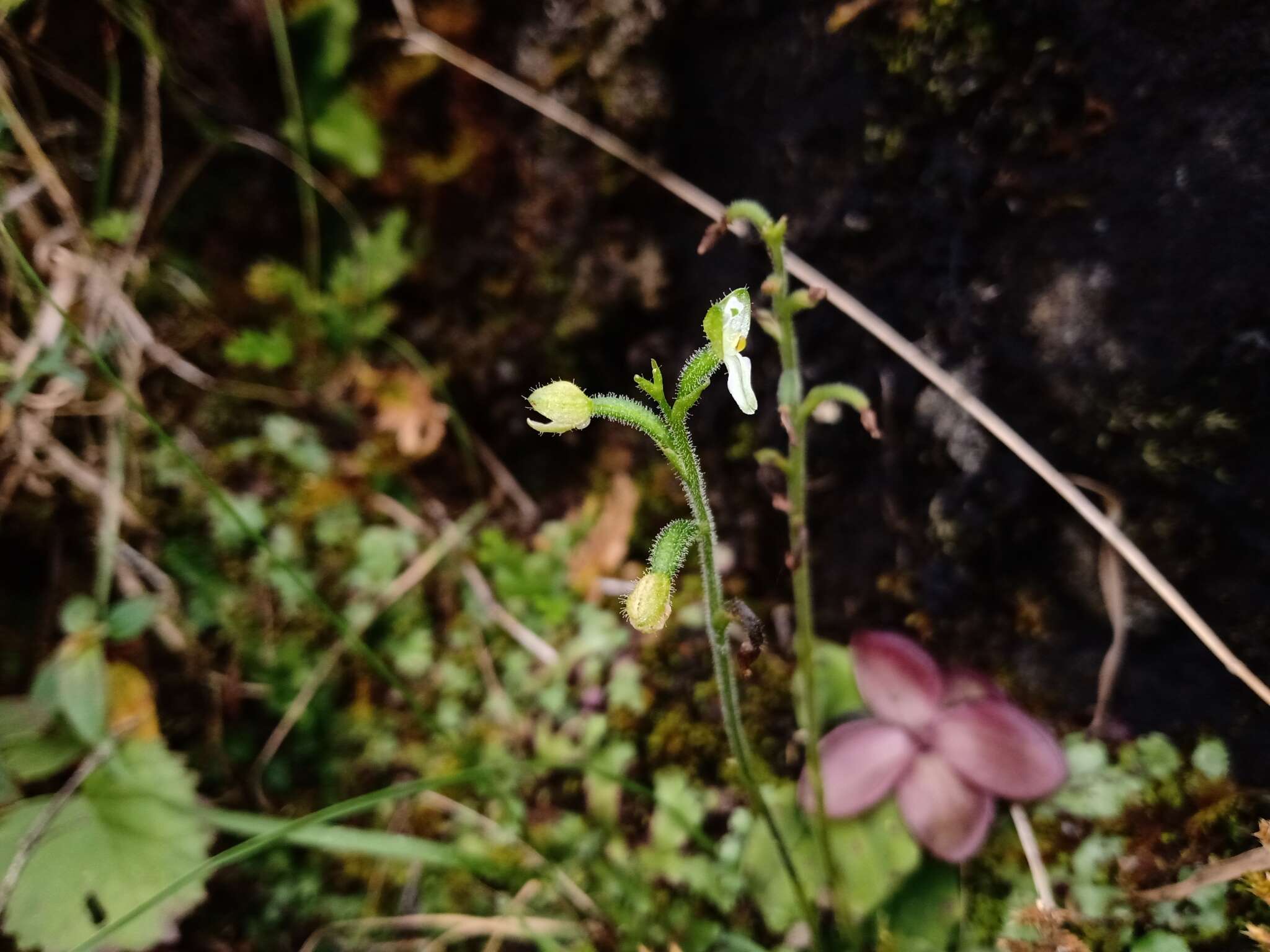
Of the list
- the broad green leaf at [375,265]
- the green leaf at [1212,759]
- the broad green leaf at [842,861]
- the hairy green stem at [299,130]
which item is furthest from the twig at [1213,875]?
the hairy green stem at [299,130]

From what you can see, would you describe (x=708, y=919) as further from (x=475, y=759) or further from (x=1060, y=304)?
(x=1060, y=304)

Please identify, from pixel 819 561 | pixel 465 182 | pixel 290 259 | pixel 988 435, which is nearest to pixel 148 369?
pixel 290 259

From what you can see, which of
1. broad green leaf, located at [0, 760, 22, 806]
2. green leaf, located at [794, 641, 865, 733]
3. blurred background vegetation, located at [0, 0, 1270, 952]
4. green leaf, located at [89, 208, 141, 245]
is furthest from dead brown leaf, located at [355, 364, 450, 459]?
green leaf, located at [794, 641, 865, 733]

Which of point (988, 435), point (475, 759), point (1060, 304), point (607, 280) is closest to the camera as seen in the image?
point (1060, 304)

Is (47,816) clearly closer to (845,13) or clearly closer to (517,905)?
(517,905)

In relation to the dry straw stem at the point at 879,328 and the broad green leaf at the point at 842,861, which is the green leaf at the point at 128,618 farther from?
the dry straw stem at the point at 879,328
